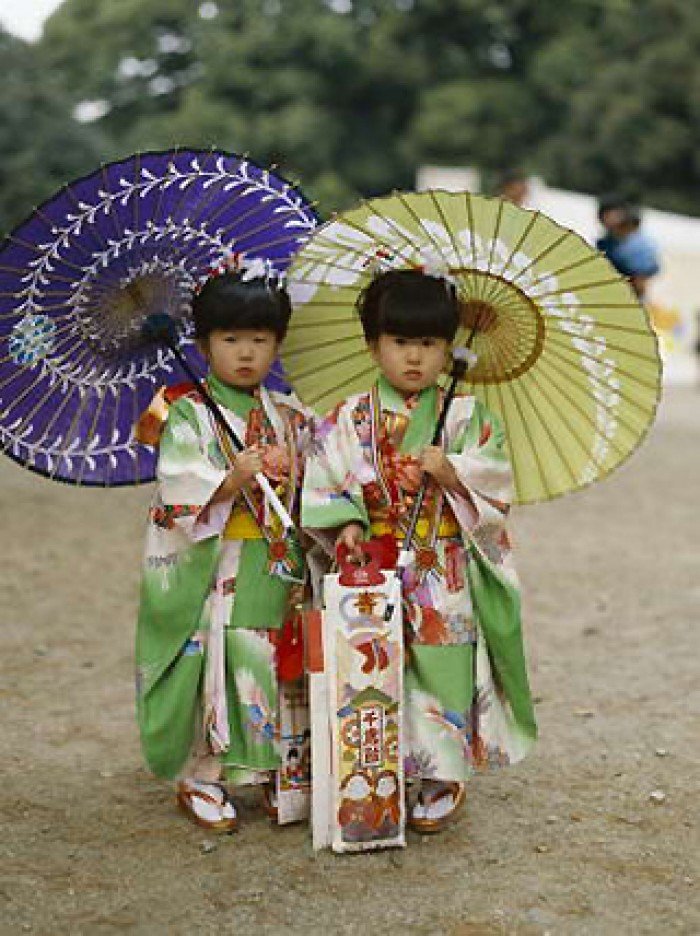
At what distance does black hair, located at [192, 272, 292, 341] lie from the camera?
3.14m

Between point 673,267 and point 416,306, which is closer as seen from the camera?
point 416,306

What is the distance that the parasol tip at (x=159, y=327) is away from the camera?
327cm

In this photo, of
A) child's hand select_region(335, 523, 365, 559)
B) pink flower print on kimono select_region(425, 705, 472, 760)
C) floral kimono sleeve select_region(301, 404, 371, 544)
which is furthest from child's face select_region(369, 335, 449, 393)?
pink flower print on kimono select_region(425, 705, 472, 760)

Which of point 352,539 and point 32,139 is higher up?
point 32,139

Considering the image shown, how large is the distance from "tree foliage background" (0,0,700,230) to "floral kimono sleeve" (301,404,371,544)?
81.6 feet

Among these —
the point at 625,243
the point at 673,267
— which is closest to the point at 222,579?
the point at 625,243

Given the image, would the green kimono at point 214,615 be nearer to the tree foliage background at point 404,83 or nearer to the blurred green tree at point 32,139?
the blurred green tree at point 32,139

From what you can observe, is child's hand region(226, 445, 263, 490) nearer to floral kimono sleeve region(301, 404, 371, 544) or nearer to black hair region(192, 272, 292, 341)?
floral kimono sleeve region(301, 404, 371, 544)

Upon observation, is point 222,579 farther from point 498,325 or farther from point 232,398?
point 498,325

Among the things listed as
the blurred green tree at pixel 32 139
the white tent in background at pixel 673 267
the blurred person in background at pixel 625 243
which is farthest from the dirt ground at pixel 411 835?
the white tent in background at pixel 673 267

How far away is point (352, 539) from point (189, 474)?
1.37ft

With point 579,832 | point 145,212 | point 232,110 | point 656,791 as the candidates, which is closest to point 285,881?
point 579,832

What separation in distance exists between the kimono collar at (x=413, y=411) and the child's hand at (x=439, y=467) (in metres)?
0.07

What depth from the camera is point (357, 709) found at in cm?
308
